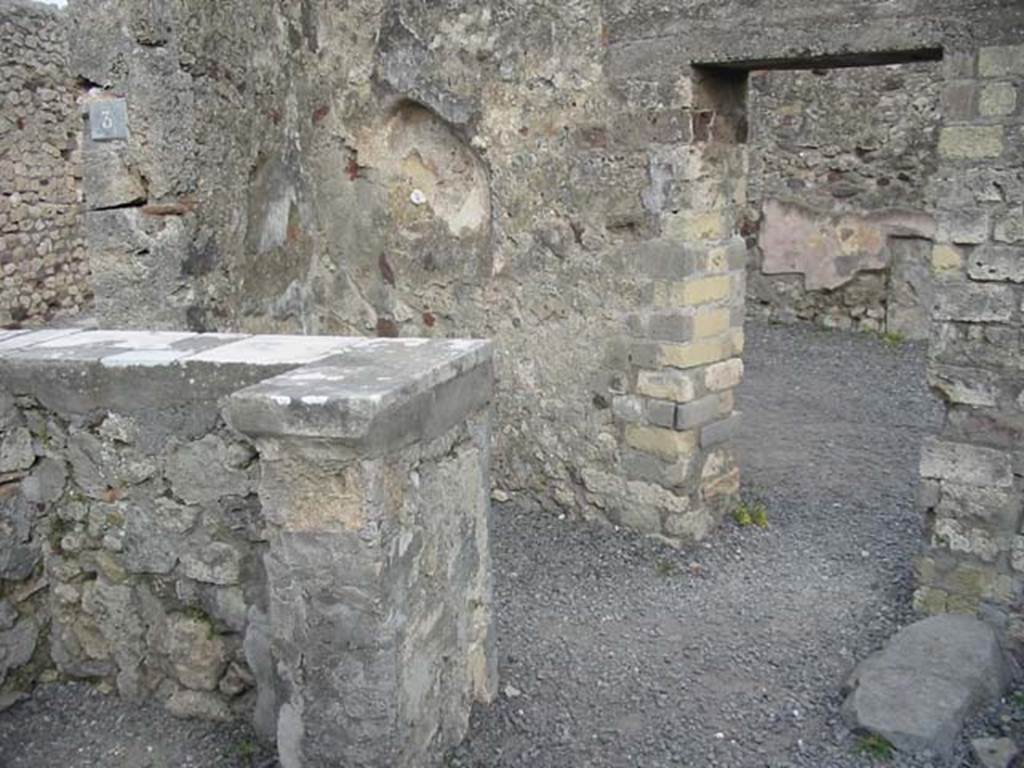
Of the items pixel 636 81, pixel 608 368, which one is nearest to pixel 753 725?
pixel 608 368

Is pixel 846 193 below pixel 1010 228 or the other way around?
the other way around

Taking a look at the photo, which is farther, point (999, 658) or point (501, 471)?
point (501, 471)

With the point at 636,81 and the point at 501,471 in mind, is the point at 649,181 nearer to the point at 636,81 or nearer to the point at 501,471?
the point at 636,81

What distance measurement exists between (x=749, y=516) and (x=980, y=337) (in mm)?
1806

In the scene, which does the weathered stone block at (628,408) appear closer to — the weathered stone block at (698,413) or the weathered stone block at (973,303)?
the weathered stone block at (698,413)

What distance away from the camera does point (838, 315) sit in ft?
33.3

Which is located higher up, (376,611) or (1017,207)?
(1017,207)

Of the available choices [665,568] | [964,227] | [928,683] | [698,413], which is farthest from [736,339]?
[928,683]

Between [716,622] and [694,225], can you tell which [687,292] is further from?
[716,622]

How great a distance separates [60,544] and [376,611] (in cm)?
133

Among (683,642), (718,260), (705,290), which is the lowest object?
(683,642)

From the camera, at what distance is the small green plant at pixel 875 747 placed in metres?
3.25

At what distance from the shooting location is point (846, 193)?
9883 millimetres

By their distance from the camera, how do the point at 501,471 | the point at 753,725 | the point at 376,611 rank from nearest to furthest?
the point at 376,611 → the point at 753,725 → the point at 501,471
